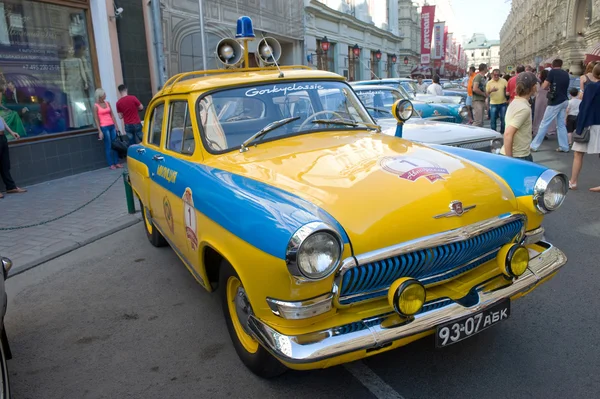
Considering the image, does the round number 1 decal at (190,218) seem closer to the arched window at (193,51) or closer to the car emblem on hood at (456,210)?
the car emblem on hood at (456,210)

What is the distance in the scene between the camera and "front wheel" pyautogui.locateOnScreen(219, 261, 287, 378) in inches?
104

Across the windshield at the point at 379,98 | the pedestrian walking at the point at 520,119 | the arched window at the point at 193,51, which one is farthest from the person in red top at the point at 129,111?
the pedestrian walking at the point at 520,119

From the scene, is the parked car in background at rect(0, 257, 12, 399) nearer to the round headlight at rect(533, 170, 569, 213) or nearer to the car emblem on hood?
the car emblem on hood

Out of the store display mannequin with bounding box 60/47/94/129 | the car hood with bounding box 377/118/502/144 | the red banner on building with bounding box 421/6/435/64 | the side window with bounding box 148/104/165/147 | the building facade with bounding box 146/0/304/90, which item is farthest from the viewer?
the red banner on building with bounding box 421/6/435/64

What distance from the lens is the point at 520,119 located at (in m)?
5.08

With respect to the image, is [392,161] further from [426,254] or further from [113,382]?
[113,382]

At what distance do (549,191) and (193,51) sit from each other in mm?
12689

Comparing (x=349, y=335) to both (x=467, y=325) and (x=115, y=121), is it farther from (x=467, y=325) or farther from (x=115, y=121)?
(x=115, y=121)

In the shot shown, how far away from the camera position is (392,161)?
299 cm

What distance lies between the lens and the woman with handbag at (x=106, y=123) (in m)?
9.70

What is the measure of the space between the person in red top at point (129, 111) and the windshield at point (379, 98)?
493cm

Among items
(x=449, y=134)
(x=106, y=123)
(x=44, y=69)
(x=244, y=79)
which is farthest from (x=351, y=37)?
(x=244, y=79)

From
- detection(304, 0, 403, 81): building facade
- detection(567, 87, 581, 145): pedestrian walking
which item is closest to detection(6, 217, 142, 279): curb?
detection(567, 87, 581, 145): pedestrian walking

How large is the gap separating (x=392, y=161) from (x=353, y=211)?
2.47ft
